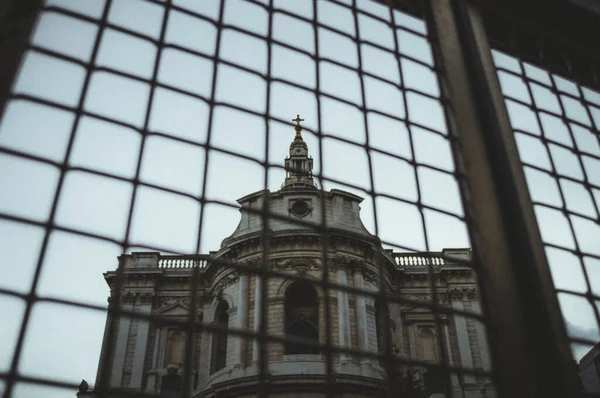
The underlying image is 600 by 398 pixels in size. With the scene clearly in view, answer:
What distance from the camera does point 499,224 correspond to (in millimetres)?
2691

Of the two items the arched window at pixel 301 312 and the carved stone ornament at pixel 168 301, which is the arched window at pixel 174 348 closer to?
the carved stone ornament at pixel 168 301

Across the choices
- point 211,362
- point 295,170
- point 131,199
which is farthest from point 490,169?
point 211,362

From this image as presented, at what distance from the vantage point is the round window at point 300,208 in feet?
62.3

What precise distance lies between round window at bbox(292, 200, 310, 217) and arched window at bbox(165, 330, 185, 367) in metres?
6.63

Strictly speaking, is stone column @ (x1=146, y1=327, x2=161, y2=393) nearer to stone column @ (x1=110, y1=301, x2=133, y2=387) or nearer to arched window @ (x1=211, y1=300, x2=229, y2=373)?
stone column @ (x1=110, y1=301, x2=133, y2=387)

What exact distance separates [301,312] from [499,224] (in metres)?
16.8

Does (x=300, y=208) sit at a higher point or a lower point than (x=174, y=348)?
higher

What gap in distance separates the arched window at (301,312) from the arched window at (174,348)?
4726mm

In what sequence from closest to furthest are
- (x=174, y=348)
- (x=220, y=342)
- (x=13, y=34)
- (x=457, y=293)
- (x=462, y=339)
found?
(x=13, y=34)
(x=220, y=342)
(x=174, y=348)
(x=462, y=339)
(x=457, y=293)

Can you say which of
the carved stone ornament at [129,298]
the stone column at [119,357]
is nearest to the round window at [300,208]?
the stone column at [119,357]

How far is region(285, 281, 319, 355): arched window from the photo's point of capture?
18750 millimetres

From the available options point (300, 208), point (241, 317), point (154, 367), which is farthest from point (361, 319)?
point (154, 367)

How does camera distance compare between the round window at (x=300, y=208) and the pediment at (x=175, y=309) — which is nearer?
the round window at (x=300, y=208)

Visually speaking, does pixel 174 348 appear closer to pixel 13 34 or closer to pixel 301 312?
pixel 301 312
